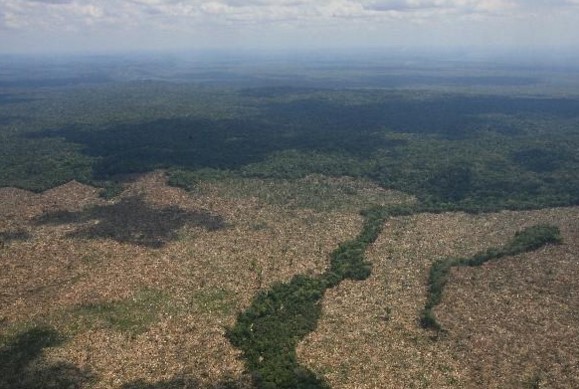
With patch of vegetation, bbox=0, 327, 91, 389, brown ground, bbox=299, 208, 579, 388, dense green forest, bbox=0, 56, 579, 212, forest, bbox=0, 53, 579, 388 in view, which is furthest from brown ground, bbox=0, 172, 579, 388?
dense green forest, bbox=0, 56, 579, 212

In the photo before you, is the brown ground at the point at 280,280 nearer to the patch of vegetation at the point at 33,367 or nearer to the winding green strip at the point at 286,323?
the patch of vegetation at the point at 33,367

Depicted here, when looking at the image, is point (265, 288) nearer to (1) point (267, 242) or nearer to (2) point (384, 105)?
(1) point (267, 242)

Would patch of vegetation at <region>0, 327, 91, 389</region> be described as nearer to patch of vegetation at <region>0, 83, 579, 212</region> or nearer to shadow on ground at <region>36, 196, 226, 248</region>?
shadow on ground at <region>36, 196, 226, 248</region>

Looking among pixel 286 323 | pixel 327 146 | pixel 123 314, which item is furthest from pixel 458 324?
pixel 327 146

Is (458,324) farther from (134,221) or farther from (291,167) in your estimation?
(291,167)

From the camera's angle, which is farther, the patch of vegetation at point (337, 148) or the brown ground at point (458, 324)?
the patch of vegetation at point (337, 148)

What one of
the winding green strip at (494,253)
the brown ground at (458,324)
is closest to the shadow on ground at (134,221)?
the brown ground at (458,324)
